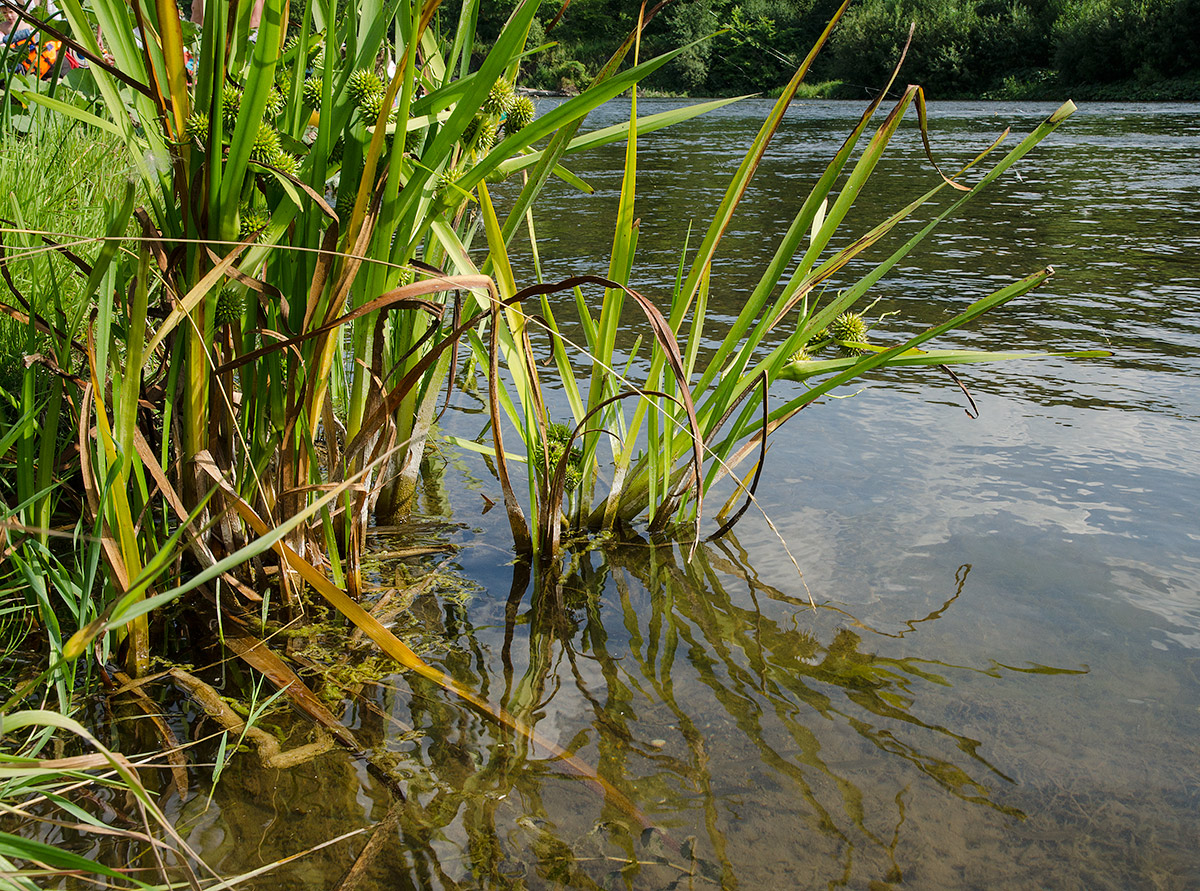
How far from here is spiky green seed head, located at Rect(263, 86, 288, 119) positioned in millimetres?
1516

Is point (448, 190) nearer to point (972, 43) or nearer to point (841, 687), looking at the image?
point (841, 687)

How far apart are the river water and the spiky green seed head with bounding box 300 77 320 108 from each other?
3.49 ft

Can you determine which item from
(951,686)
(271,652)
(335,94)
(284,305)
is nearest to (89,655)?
(271,652)

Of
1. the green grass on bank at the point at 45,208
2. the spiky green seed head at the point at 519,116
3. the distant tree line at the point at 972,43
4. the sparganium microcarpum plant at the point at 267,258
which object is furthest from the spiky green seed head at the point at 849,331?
the distant tree line at the point at 972,43

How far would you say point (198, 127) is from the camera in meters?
1.34

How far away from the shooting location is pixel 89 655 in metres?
1.50

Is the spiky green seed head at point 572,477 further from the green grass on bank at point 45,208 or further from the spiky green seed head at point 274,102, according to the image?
the green grass on bank at point 45,208

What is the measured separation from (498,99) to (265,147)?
0.42 m

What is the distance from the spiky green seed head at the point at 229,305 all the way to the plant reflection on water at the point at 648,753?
0.68 m

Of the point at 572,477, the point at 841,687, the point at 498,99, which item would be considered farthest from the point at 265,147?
the point at 841,687

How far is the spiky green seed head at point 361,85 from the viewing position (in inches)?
55.6

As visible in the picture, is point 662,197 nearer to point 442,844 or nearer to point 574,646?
point 574,646

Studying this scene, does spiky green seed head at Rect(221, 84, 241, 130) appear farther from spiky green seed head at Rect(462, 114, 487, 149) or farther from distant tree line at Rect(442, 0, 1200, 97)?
distant tree line at Rect(442, 0, 1200, 97)

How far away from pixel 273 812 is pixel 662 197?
900 cm
